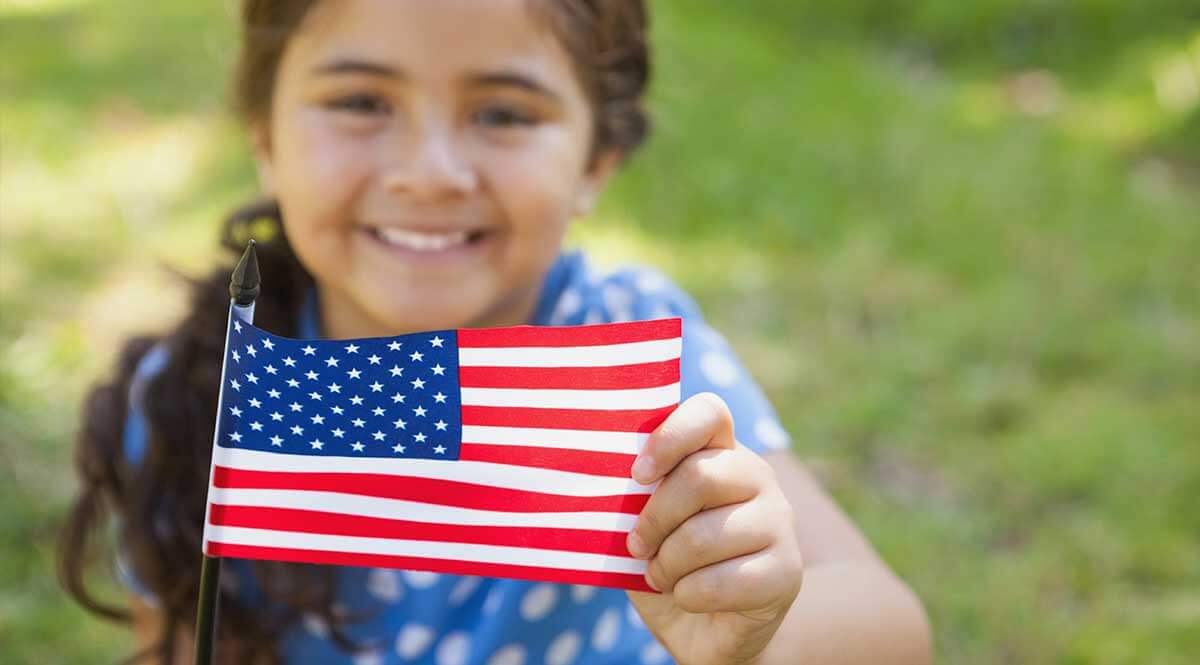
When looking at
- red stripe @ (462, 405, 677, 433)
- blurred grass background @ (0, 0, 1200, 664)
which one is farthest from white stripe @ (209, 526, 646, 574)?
blurred grass background @ (0, 0, 1200, 664)

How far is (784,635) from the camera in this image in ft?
3.94

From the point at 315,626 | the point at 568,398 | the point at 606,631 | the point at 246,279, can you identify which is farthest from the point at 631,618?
the point at 246,279

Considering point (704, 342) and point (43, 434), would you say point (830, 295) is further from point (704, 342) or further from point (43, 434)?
point (43, 434)

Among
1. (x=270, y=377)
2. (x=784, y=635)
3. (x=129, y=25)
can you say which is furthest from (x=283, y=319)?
(x=129, y=25)

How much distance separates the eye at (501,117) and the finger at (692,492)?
0.54m

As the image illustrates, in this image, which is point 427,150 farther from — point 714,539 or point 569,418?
point 714,539


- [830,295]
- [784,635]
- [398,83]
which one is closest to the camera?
[784,635]

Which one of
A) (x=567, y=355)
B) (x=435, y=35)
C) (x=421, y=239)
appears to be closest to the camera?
(x=567, y=355)

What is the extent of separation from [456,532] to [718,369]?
61 cm

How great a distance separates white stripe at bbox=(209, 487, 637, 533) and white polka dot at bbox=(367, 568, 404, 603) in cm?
56

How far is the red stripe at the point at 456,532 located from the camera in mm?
1069

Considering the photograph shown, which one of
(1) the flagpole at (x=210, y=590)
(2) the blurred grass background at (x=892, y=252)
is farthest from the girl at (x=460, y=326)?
(2) the blurred grass background at (x=892, y=252)

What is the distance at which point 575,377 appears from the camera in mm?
1035

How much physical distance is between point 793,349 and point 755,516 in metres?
1.85
